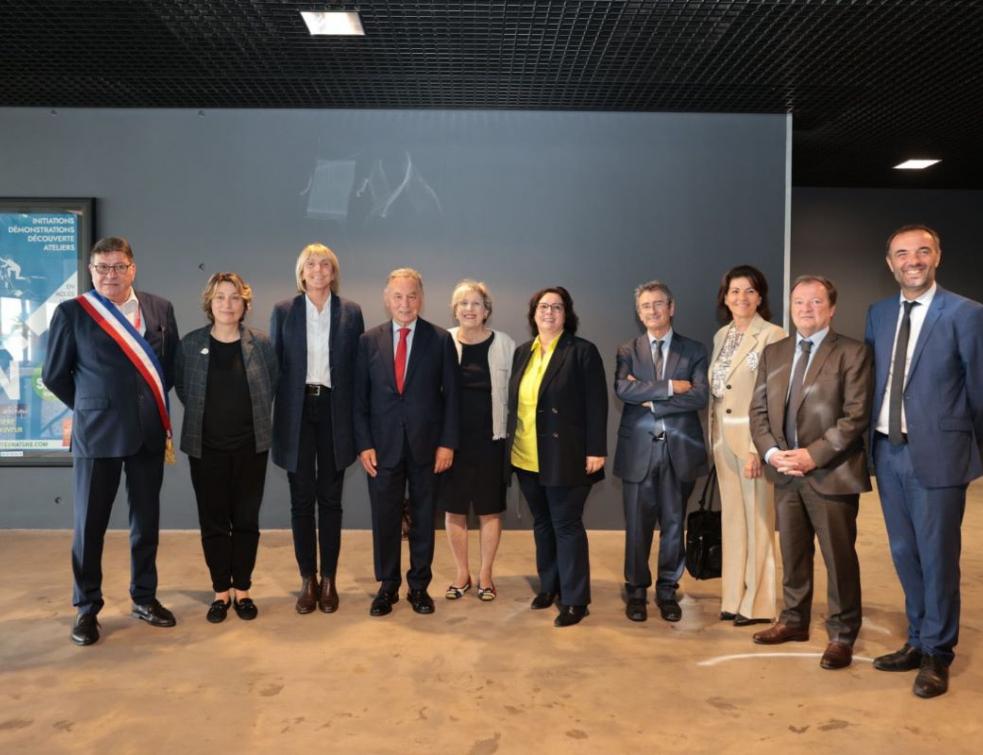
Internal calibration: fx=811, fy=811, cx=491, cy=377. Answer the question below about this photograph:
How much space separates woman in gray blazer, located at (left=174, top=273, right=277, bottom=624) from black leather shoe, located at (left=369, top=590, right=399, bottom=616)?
1.80ft

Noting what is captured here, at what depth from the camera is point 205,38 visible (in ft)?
13.9

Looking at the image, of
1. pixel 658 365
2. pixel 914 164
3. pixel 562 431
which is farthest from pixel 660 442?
pixel 914 164

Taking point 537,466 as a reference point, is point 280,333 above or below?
above

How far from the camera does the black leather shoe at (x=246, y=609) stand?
12.2ft

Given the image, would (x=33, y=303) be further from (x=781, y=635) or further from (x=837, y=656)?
(x=837, y=656)

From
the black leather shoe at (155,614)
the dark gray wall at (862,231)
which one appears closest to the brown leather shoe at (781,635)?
the black leather shoe at (155,614)

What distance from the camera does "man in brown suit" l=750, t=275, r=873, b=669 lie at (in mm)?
3166

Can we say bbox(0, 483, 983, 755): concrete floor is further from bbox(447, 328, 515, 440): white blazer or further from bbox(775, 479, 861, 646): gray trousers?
bbox(447, 328, 515, 440): white blazer

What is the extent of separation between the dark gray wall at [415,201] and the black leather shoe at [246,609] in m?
1.72

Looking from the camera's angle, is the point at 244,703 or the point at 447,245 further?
the point at 447,245

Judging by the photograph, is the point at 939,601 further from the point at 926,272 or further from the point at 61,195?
the point at 61,195

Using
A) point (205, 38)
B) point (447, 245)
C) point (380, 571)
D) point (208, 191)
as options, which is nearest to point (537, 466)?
point (380, 571)

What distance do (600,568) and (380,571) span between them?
4.70 feet

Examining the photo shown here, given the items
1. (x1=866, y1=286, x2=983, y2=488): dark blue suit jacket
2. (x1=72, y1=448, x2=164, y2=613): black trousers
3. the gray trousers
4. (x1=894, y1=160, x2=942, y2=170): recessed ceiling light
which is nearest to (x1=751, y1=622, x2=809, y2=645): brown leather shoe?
the gray trousers
